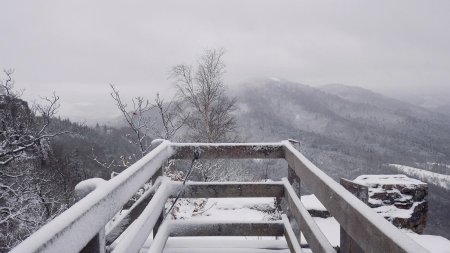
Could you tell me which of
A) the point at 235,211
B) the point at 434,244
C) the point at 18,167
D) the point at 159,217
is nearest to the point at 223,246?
the point at 159,217

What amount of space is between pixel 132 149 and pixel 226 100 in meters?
76.0

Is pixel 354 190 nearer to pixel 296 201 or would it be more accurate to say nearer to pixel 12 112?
pixel 296 201

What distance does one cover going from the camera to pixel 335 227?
6488 mm

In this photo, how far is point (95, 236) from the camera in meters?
1.38

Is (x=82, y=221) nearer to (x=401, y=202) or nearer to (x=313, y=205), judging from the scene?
(x=401, y=202)

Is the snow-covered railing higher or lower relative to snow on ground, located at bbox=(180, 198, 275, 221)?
higher

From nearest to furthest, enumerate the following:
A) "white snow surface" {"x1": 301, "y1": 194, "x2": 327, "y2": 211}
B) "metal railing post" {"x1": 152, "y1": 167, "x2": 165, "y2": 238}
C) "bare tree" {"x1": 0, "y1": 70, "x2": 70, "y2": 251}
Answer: "metal railing post" {"x1": 152, "y1": 167, "x2": 165, "y2": 238} < "white snow surface" {"x1": 301, "y1": 194, "x2": 327, "y2": 211} < "bare tree" {"x1": 0, "y1": 70, "x2": 70, "y2": 251}

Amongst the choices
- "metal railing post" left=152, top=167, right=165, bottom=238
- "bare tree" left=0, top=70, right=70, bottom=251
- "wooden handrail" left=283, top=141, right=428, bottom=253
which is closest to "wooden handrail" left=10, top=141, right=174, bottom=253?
"wooden handrail" left=283, top=141, right=428, bottom=253

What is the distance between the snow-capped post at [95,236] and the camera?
1.37 metres

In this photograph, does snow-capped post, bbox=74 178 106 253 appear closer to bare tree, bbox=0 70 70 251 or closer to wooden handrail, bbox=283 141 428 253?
wooden handrail, bbox=283 141 428 253

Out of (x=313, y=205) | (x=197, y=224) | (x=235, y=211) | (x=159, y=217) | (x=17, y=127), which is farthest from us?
(x=17, y=127)

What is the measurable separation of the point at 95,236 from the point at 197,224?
2156 millimetres

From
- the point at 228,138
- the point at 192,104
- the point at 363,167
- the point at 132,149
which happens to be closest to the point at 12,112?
the point at 192,104

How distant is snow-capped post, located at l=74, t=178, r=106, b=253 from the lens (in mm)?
1371
